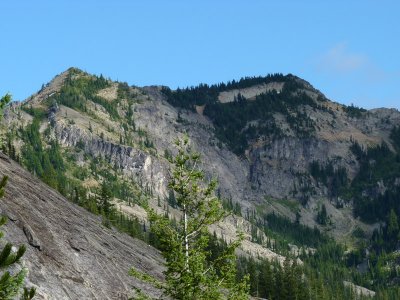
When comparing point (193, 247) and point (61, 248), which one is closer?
point (193, 247)

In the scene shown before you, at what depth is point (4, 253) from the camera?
2145 centimetres

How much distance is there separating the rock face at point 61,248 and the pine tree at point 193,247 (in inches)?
568

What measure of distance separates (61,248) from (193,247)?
3225 cm

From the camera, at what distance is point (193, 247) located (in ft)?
121

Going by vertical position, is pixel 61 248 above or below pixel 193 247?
above

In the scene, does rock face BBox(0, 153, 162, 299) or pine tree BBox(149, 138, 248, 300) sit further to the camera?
rock face BBox(0, 153, 162, 299)

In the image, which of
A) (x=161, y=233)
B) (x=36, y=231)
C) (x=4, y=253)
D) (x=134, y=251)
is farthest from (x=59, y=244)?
(x=4, y=253)

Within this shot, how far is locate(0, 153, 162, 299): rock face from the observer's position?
58844 millimetres

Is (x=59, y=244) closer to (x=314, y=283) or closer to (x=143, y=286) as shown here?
(x=143, y=286)

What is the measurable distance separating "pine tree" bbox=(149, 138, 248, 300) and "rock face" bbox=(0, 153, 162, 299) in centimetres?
1443

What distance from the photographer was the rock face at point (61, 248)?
58.8 m

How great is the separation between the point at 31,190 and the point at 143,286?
17136 mm

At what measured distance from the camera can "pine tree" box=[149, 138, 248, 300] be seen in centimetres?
3362

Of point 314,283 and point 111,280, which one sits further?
point 314,283
